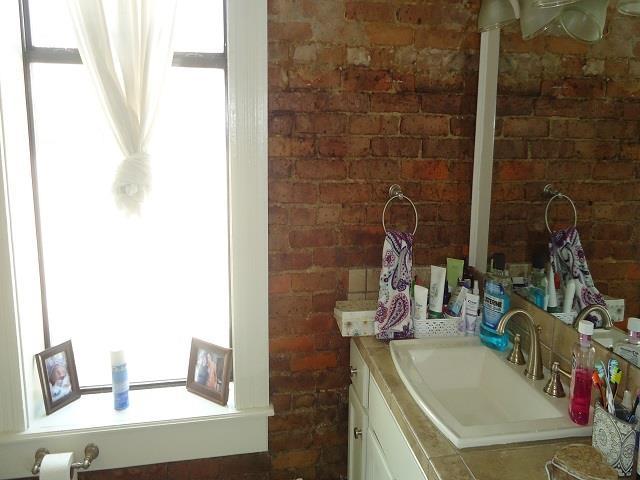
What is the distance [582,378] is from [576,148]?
697mm

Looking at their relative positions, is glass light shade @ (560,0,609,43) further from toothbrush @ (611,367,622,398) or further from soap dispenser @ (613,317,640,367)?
toothbrush @ (611,367,622,398)

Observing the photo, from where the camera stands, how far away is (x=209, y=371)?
1783 millimetres

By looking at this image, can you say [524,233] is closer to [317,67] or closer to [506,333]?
[506,333]

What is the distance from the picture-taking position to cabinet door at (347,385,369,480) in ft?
5.15

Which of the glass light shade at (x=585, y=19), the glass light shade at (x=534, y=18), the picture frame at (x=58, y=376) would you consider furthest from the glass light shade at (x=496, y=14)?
the picture frame at (x=58, y=376)

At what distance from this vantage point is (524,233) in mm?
1547

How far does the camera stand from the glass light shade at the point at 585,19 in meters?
1.24

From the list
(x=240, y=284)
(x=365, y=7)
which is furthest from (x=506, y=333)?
(x=365, y=7)

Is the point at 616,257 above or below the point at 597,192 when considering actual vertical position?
below

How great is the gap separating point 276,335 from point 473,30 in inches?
52.9

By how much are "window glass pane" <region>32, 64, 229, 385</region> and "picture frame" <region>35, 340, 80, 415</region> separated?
86 mm

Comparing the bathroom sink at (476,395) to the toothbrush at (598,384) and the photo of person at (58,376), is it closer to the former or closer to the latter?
the toothbrush at (598,384)

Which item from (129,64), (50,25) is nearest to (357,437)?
(129,64)

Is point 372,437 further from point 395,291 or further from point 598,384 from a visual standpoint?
point 598,384
